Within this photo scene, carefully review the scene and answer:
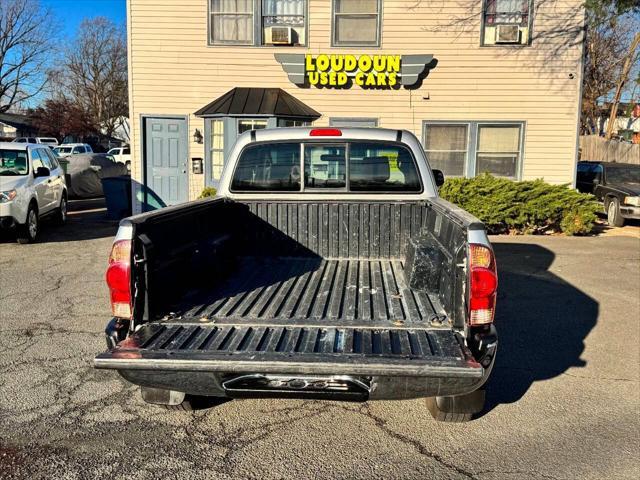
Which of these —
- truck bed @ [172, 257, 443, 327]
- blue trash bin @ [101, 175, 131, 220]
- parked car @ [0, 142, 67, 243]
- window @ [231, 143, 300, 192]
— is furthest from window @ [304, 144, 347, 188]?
blue trash bin @ [101, 175, 131, 220]

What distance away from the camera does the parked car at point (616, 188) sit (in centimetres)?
1341

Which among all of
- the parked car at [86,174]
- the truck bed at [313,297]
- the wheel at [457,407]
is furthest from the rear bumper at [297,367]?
the parked car at [86,174]

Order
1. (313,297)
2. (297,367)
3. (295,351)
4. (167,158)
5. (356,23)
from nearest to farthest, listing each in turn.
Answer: (297,367), (295,351), (313,297), (356,23), (167,158)

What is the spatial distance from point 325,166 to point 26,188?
7346 millimetres

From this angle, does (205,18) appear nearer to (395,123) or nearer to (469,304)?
(395,123)

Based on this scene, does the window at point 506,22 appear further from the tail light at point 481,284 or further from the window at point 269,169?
the tail light at point 481,284

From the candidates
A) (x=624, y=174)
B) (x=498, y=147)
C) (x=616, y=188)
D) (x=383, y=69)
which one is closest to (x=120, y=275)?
(x=383, y=69)

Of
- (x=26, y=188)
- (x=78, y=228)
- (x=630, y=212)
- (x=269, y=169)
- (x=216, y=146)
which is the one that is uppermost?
(x=216, y=146)

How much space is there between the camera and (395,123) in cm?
1316

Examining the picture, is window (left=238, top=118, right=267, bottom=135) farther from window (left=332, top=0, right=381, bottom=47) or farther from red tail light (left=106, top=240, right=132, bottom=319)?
red tail light (left=106, top=240, right=132, bottom=319)

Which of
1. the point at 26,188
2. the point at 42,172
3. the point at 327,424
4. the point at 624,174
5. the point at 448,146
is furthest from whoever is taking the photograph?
the point at 624,174

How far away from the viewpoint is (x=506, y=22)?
13.0 meters

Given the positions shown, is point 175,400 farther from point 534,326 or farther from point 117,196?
point 117,196

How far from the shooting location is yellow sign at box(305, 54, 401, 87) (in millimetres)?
12773
